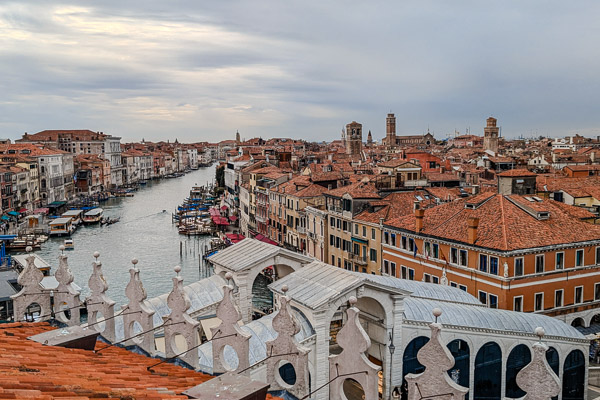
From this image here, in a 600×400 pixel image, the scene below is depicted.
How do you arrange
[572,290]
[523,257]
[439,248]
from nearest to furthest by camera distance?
1. [523,257]
2. [572,290]
3. [439,248]

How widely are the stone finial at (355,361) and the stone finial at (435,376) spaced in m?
0.44

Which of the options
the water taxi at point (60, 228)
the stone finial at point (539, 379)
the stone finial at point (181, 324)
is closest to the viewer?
the stone finial at point (539, 379)

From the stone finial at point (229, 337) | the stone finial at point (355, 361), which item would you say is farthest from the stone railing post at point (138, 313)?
the stone finial at point (355, 361)

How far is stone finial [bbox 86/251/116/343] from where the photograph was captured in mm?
7660

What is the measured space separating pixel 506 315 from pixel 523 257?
15.7 ft

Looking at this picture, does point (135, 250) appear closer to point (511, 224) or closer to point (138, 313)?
point (511, 224)

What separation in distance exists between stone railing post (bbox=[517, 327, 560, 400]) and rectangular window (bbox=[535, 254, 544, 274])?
15.1 metres

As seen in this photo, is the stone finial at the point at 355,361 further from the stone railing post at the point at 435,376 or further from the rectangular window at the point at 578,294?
the rectangular window at the point at 578,294

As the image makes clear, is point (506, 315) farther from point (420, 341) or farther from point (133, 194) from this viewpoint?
point (133, 194)

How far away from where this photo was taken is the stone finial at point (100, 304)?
25.1ft

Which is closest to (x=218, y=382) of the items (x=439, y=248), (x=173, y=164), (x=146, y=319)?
(x=146, y=319)

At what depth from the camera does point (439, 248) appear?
20.6 metres

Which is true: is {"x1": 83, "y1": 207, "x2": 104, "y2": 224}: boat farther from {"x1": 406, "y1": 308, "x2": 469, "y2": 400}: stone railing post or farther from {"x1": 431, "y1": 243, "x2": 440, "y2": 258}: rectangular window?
{"x1": 406, "y1": 308, "x2": 469, "y2": 400}: stone railing post

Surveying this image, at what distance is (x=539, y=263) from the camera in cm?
1834
